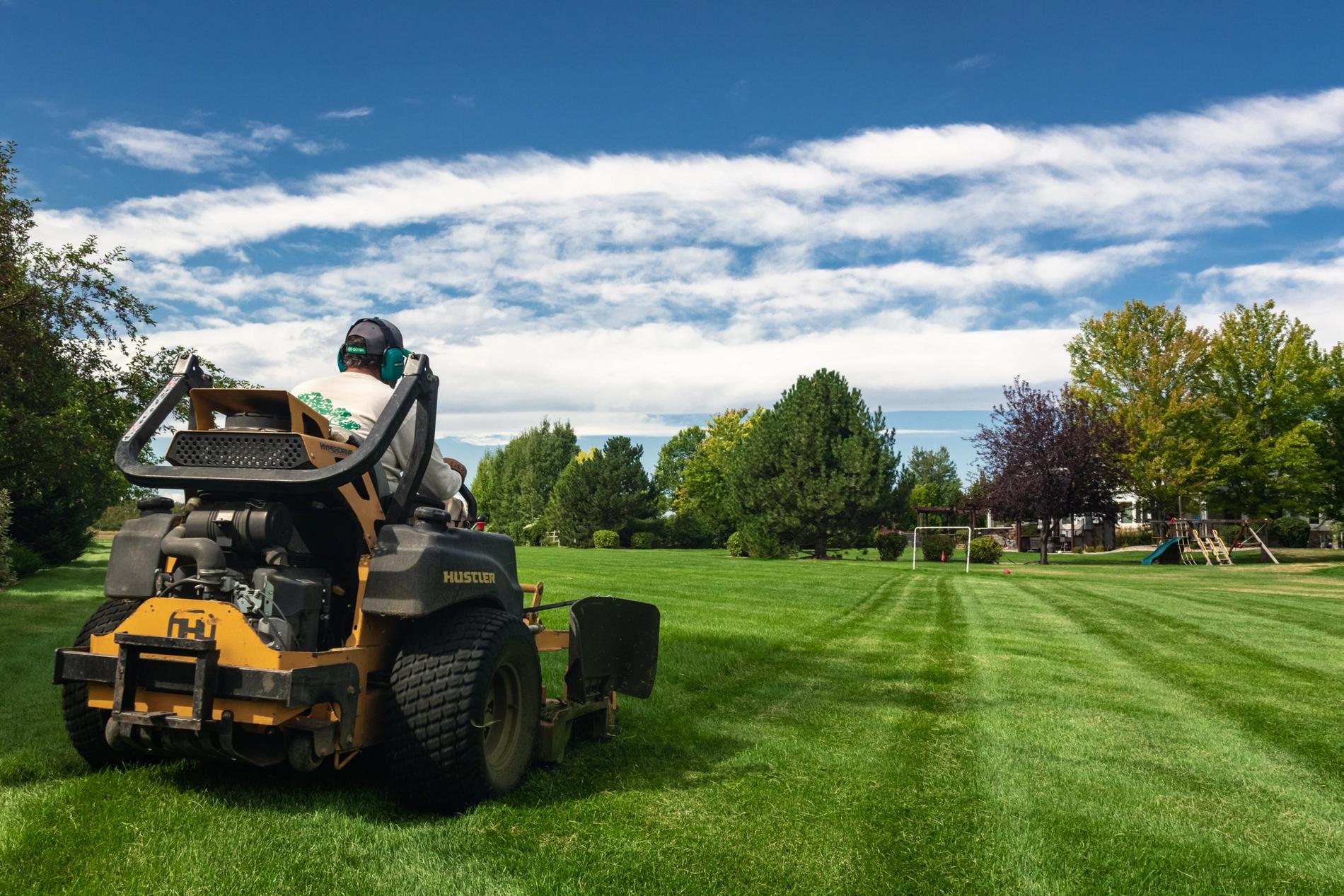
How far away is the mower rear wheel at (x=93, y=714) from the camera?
166 inches

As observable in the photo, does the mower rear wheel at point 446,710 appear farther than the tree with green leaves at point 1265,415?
No

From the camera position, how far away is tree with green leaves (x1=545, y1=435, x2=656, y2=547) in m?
Answer: 60.6

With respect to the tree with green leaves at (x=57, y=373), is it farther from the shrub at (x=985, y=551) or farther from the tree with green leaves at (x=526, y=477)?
the tree with green leaves at (x=526, y=477)

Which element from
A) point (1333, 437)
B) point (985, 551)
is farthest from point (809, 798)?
point (1333, 437)

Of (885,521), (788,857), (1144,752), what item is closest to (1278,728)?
(1144,752)

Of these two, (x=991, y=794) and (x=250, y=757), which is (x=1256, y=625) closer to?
(x=991, y=794)

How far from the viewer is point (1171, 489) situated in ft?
129

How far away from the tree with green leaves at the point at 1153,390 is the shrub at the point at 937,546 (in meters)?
7.53

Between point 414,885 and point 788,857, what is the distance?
142 cm

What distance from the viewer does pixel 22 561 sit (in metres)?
17.5

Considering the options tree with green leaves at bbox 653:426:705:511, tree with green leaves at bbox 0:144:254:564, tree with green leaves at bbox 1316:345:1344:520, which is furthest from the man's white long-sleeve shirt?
tree with green leaves at bbox 653:426:705:511

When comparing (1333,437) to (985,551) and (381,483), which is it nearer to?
(985,551)

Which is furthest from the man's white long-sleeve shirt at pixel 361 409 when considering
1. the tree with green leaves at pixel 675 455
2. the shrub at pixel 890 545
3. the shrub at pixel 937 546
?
the tree with green leaves at pixel 675 455

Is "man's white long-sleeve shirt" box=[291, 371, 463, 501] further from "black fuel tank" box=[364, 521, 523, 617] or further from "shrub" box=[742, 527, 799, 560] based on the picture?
"shrub" box=[742, 527, 799, 560]
